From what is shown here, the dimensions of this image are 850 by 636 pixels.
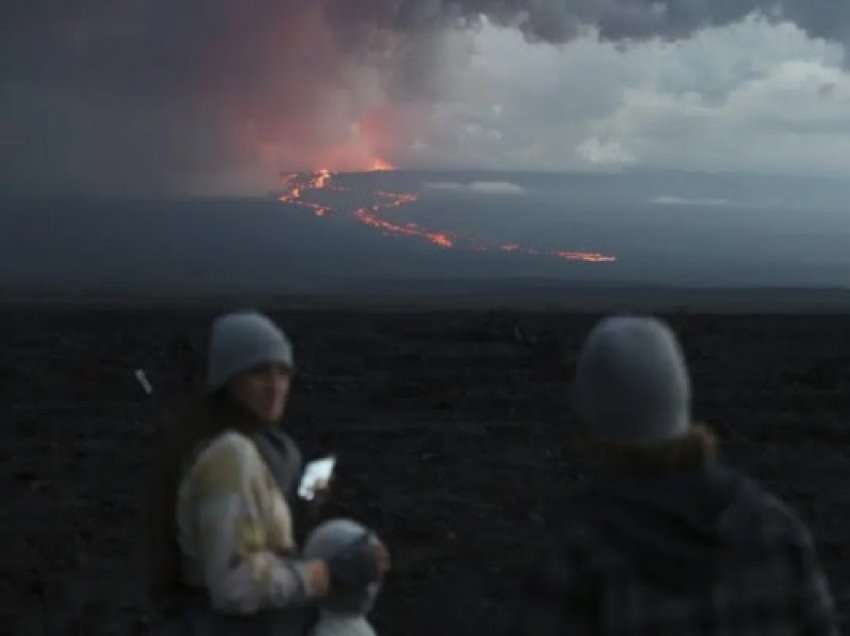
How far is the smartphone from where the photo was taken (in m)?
4.05

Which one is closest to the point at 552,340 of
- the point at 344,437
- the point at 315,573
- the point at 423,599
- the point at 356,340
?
the point at 356,340

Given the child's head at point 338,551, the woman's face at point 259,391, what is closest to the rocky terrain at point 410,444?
the child's head at point 338,551

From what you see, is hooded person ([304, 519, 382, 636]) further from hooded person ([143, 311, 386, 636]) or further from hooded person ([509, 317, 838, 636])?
hooded person ([509, 317, 838, 636])

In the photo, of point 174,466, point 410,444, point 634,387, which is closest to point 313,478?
point 174,466

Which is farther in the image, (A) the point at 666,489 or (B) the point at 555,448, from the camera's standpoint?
(B) the point at 555,448

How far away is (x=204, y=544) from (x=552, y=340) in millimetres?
29302

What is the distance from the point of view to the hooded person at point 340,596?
12.9 ft

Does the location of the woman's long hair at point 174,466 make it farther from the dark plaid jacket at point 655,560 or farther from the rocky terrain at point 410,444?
the rocky terrain at point 410,444

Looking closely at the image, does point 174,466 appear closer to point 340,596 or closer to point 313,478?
point 313,478

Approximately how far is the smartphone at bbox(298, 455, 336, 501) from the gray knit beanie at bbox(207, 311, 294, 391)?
1.10ft

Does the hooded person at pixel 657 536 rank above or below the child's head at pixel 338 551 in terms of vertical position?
above

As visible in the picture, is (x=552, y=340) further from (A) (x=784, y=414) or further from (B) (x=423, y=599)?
(B) (x=423, y=599)

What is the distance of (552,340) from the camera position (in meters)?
32.9

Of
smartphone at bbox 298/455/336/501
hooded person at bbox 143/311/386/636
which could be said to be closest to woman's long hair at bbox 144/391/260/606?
hooded person at bbox 143/311/386/636
